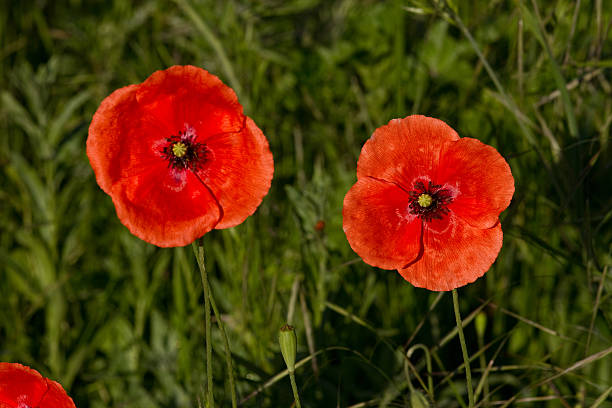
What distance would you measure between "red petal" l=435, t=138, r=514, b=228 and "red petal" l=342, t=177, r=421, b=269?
0.36ft

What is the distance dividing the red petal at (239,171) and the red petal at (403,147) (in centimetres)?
23

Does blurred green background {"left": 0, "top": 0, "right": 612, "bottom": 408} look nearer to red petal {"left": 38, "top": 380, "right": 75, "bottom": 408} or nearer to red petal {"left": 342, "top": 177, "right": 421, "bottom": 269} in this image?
red petal {"left": 342, "top": 177, "right": 421, "bottom": 269}

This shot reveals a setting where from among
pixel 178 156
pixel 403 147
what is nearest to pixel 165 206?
pixel 178 156

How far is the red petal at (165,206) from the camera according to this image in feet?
4.24

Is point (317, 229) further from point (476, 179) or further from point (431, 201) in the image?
point (476, 179)

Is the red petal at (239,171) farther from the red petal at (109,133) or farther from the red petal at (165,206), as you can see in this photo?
the red petal at (109,133)

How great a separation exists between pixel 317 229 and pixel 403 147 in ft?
1.83

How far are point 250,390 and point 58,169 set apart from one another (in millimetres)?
1365

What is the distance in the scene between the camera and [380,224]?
1326mm

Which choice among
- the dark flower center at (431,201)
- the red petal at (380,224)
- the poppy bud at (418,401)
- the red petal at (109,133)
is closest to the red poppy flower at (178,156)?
the red petal at (109,133)

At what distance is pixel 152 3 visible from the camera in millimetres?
2910

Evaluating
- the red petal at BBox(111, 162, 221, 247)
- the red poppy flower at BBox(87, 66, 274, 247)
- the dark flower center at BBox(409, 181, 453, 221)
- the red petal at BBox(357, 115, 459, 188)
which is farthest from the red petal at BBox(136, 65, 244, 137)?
the dark flower center at BBox(409, 181, 453, 221)

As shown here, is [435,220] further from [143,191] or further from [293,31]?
[293,31]

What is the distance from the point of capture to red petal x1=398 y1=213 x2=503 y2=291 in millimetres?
1257
